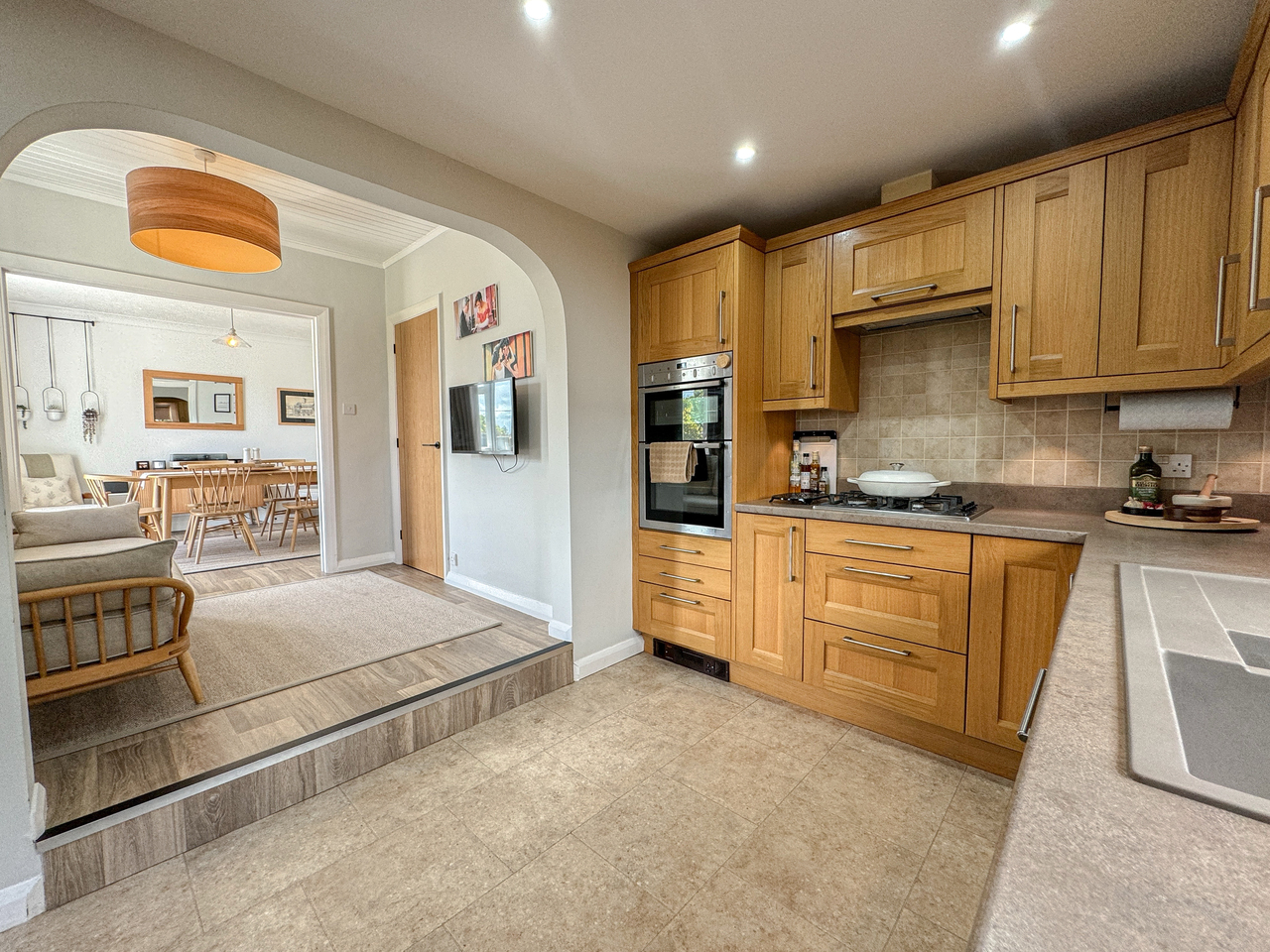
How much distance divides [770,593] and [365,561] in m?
3.45

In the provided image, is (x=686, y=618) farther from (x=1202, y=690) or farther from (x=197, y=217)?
(x=197, y=217)

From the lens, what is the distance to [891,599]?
6.68 ft

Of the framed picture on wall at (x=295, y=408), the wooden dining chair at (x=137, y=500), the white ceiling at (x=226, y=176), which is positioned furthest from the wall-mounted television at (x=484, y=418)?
the framed picture on wall at (x=295, y=408)

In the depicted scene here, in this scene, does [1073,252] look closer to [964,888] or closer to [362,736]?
[964,888]

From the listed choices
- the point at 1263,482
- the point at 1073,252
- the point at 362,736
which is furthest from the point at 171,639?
the point at 1263,482

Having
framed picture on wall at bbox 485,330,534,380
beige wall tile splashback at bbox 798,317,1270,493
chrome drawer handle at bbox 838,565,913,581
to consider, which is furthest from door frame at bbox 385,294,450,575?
chrome drawer handle at bbox 838,565,913,581

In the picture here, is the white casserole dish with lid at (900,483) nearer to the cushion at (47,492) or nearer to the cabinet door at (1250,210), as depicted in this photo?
the cabinet door at (1250,210)

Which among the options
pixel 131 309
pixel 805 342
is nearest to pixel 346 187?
pixel 805 342

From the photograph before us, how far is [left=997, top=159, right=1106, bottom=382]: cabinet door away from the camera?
1776 millimetres

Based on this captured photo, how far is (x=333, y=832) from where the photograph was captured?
1.63 metres

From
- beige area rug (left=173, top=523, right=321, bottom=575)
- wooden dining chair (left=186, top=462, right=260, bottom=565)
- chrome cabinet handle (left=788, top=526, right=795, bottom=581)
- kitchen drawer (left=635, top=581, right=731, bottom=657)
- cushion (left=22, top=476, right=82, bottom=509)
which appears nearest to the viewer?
chrome cabinet handle (left=788, top=526, right=795, bottom=581)

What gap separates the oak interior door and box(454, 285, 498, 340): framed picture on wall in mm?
360

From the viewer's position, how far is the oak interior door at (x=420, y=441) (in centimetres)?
400

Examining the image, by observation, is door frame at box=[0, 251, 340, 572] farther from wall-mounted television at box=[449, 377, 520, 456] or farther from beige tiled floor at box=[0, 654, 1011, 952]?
beige tiled floor at box=[0, 654, 1011, 952]
